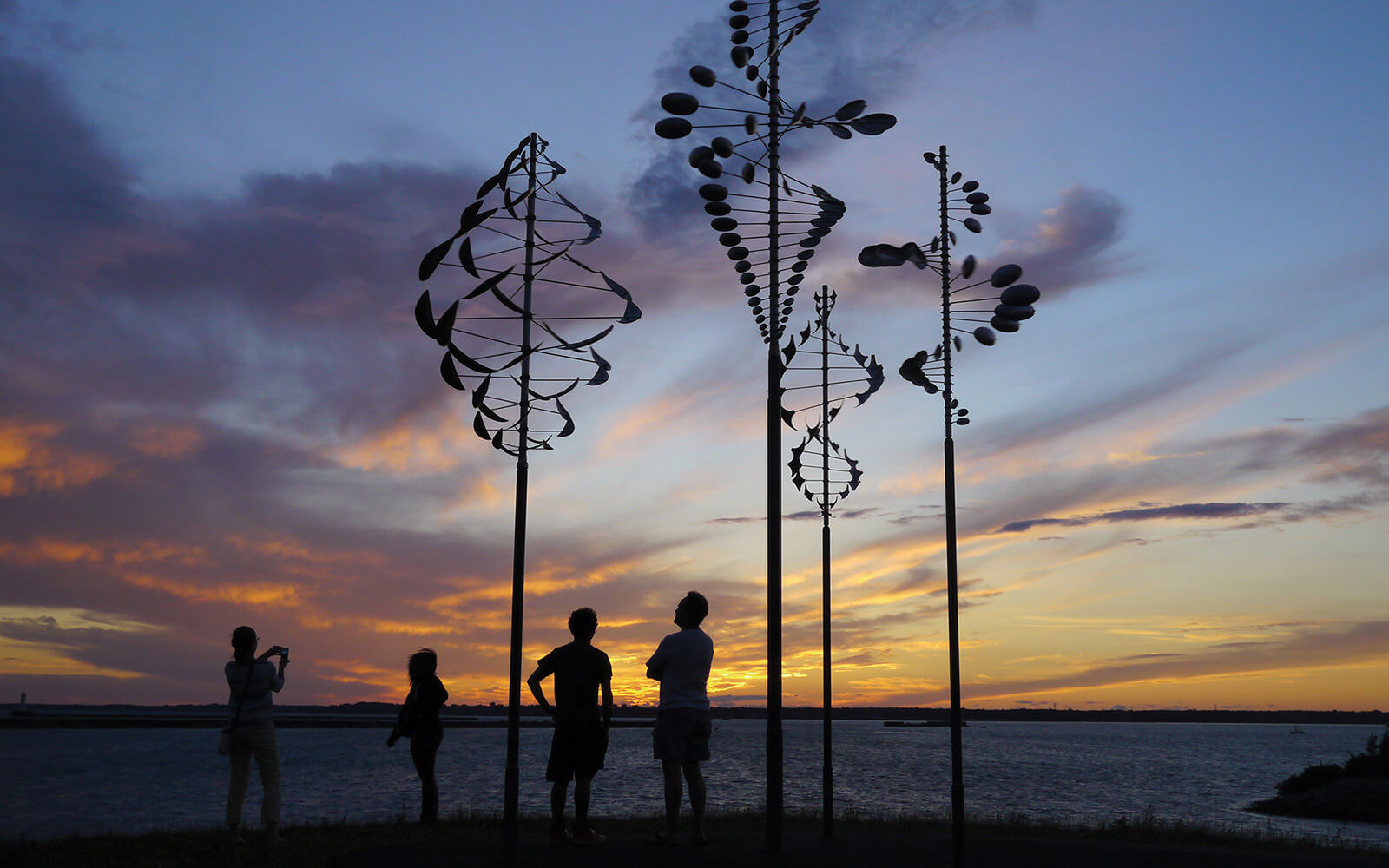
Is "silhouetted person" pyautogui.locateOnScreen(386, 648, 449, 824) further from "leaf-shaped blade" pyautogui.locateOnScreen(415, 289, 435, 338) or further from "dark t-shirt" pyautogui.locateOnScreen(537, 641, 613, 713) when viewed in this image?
"leaf-shaped blade" pyautogui.locateOnScreen(415, 289, 435, 338)

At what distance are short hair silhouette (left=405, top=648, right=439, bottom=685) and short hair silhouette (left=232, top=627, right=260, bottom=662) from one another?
8.79ft

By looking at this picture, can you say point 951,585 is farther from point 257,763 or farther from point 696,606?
point 257,763

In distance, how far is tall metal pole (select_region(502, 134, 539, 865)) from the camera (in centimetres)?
998

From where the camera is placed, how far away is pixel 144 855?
10.6 m

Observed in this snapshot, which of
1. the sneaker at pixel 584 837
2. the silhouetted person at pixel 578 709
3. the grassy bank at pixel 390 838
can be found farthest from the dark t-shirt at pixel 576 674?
the grassy bank at pixel 390 838

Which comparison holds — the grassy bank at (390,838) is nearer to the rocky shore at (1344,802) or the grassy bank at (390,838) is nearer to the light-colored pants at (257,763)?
the light-colored pants at (257,763)

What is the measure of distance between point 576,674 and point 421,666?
3.88m

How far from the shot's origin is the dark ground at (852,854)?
9.95m

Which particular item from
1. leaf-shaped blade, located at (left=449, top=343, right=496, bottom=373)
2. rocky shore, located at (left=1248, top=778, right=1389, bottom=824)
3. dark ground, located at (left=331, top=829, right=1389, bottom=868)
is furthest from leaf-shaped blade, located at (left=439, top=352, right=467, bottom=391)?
rocky shore, located at (left=1248, top=778, right=1389, bottom=824)

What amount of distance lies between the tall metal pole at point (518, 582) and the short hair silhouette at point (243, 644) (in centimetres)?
303

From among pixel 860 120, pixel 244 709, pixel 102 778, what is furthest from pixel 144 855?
pixel 102 778

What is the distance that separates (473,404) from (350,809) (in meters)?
30.5

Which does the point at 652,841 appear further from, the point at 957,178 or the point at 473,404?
the point at 957,178

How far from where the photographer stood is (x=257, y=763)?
11.2 meters
